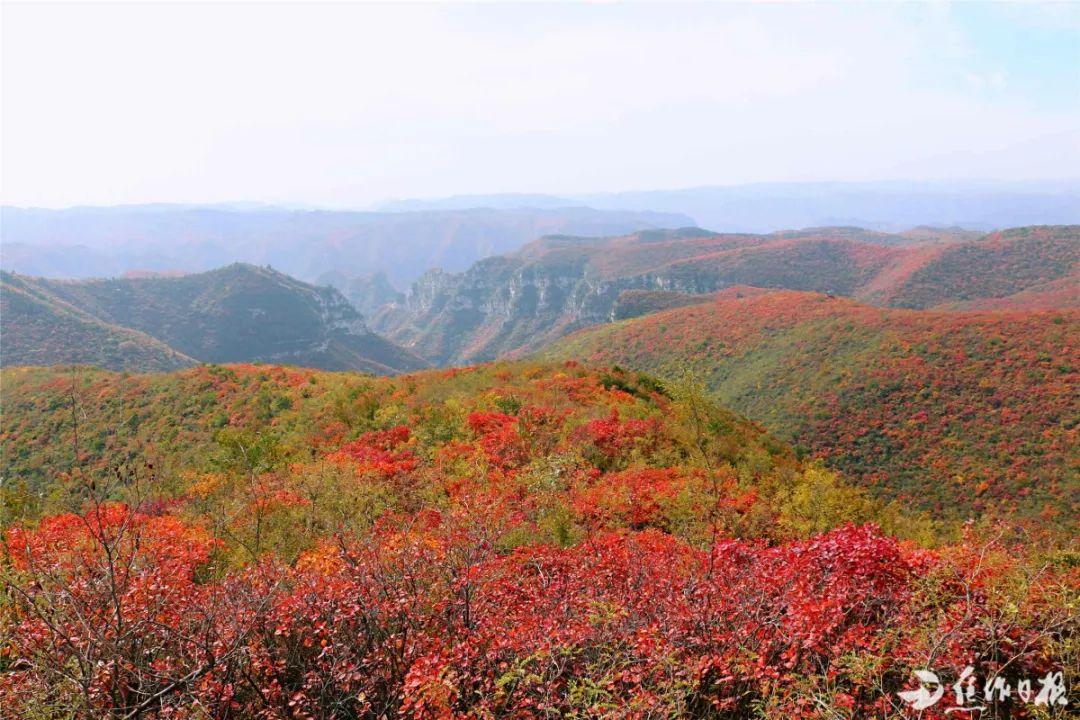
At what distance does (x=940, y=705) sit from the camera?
4.96 metres

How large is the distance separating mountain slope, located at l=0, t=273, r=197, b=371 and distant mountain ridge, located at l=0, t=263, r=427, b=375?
0.11 m

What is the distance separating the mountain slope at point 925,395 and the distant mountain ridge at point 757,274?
1794 inches

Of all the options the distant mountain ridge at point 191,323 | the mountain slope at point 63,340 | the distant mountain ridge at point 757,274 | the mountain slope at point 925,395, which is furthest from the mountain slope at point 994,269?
the mountain slope at point 63,340

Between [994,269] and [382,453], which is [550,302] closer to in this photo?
[994,269]

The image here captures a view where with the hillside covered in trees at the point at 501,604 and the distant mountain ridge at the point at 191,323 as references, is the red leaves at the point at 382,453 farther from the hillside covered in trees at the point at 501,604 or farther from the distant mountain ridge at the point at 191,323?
the distant mountain ridge at the point at 191,323

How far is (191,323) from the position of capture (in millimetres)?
133125

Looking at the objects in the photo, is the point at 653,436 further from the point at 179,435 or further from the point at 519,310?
the point at 519,310

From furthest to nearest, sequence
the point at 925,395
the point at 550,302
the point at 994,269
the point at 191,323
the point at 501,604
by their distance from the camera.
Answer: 1. the point at 550,302
2. the point at 191,323
3. the point at 994,269
4. the point at 925,395
5. the point at 501,604

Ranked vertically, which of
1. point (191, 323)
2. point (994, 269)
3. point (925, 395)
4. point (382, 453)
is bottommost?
point (191, 323)

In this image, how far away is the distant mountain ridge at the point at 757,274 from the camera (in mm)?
104250

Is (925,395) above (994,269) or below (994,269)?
below

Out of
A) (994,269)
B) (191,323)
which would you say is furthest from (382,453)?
(191,323)

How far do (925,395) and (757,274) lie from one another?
357 ft

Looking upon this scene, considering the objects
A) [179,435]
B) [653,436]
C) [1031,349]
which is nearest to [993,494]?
[1031,349]
